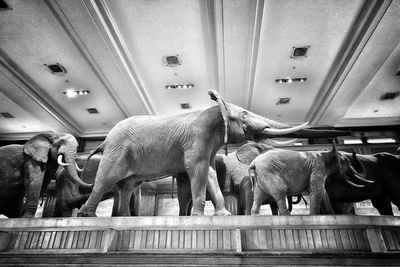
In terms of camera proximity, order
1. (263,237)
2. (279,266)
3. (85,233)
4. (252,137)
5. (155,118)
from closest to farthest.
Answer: (279,266)
(263,237)
(85,233)
(252,137)
(155,118)

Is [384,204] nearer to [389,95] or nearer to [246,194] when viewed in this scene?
[246,194]

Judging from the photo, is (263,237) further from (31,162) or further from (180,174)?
(31,162)

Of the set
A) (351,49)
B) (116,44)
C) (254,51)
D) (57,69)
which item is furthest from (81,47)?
(351,49)

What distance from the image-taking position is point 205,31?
5.68 metres

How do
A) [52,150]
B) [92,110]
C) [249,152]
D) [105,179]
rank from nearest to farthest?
[105,179] → [52,150] → [249,152] → [92,110]

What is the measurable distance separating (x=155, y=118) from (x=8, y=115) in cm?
789

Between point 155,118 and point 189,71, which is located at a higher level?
point 189,71

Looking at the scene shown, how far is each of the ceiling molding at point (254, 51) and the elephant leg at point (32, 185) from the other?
4.10 m

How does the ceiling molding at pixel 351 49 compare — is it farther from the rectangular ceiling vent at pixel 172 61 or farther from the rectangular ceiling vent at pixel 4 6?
the rectangular ceiling vent at pixel 4 6

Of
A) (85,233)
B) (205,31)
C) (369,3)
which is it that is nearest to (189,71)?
(205,31)

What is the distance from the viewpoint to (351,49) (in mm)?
5820

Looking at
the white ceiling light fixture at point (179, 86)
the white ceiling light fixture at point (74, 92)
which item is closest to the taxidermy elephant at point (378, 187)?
the white ceiling light fixture at point (179, 86)

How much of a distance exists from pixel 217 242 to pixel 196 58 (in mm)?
5012

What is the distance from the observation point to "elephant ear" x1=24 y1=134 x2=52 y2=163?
331 centimetres
